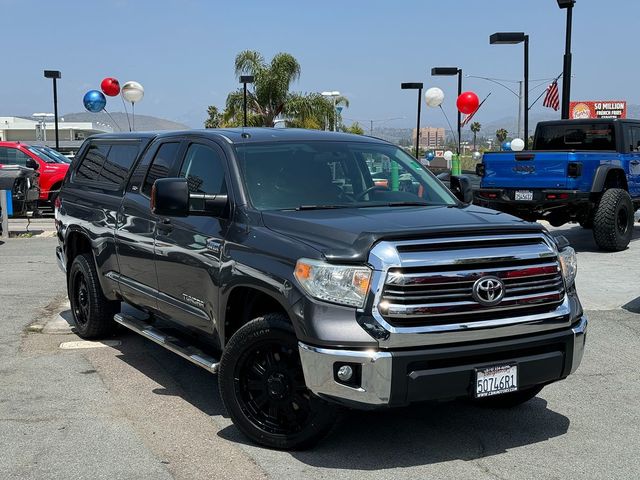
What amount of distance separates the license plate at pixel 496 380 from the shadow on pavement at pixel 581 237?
9240 millimetres

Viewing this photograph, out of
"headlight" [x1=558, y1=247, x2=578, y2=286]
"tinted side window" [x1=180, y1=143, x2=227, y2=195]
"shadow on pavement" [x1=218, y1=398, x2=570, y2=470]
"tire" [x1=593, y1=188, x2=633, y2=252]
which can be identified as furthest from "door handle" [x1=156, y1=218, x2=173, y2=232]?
"tire" [x1=593, y1=188, x2=633, y2=252]

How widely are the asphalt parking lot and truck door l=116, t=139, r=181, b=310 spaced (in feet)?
2.22

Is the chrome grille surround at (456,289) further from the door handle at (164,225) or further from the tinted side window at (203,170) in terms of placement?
the door handle at (164,225)

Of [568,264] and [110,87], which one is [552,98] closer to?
[110,87]

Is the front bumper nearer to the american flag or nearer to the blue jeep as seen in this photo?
the blue jeep

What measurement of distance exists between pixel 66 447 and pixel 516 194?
383 inches

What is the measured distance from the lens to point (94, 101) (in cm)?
3039

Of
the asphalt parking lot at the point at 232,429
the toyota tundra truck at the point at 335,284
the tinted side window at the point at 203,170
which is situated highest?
the tinted side window at the point at 203,170

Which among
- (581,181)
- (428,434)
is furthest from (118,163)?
(581,181)

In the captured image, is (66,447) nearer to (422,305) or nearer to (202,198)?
(202,198)

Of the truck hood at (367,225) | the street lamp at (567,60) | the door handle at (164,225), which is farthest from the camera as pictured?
the street lamp at (567,60)

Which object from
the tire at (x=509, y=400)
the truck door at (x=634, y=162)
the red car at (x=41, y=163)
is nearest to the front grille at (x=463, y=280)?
the tire at (x=509, y=400)

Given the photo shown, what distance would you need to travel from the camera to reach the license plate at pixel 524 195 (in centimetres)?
1263

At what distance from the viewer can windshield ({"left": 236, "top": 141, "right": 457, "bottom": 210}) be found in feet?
16.8
